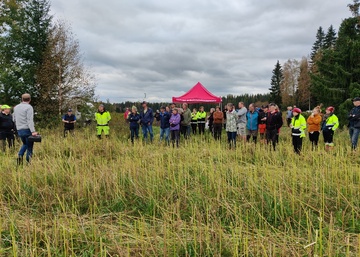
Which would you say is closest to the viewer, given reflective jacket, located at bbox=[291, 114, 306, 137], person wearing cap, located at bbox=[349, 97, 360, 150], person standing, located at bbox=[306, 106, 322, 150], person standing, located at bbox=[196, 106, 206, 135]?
reflective jacket, located at bbox=[291, 114, 306, 137]

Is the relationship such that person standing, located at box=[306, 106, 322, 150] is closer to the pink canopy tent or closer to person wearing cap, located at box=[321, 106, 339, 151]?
person wearing cap, located at box=[321, 106, 339, 151]

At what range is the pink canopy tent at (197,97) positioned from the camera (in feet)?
50.4

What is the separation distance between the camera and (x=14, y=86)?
17922mm

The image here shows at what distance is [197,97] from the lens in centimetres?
1559

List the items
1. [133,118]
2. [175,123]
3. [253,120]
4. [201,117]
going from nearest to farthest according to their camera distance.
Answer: [253,120]
[175,123]
[133,118]
[201,117]

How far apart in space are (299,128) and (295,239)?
4.99 metres

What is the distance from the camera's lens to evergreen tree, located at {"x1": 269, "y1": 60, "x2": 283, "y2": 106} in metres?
52.2

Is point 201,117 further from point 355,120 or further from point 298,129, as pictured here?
point 355,120

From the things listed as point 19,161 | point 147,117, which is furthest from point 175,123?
Answer: point 19,161

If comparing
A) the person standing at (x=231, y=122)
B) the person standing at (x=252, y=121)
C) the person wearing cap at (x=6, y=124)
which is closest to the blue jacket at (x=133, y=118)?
the person standing at (x=231, y=122)

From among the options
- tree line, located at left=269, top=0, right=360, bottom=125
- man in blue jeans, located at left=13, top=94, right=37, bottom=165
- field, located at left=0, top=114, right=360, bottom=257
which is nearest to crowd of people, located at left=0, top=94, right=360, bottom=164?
man in blue jeans, located at left=13, top=94, right=37, bottom=165

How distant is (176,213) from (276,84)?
55.9 metres

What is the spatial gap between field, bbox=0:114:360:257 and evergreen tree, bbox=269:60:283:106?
49.7m

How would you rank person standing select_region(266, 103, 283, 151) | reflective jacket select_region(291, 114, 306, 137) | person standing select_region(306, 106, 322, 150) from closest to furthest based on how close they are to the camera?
reflective jacket select_region(291, 114, 306, 137) → person standing select_region(266, 103, 283, 151) → person standing select_region(306, 106, 322, 150)
